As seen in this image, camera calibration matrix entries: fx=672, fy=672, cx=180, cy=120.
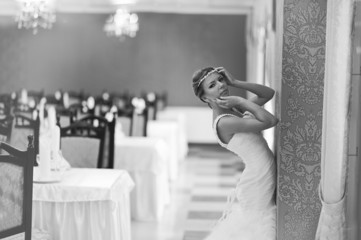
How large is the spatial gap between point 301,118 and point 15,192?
4.86ft

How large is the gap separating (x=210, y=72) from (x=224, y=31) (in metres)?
10.5

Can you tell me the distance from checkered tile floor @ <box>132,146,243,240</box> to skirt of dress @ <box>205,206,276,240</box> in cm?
227

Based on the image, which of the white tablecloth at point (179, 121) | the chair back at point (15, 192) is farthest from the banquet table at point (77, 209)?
the white tablecloth at point (179, 121)

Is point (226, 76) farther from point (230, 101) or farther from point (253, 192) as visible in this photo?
point (253, 192)

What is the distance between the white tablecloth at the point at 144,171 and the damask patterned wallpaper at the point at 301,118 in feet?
9.89

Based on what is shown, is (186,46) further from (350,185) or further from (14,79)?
(350,185)

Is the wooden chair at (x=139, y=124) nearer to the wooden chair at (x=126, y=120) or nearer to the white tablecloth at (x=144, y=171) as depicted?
the wooden chair at (x=126, y=120)

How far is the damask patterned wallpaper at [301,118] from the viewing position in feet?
10.9

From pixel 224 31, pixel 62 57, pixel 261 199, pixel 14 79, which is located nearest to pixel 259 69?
pixel 224 31

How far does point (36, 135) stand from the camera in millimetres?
5375

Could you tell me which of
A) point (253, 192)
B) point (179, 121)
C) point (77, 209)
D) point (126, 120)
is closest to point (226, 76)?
point (253, 192)

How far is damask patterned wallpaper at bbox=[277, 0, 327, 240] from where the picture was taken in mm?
3330

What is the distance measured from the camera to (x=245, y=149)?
341 cm

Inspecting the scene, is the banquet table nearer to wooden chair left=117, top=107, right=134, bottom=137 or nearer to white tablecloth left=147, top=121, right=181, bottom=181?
wooden chair left=117, top=107, right=134, bottom=137
